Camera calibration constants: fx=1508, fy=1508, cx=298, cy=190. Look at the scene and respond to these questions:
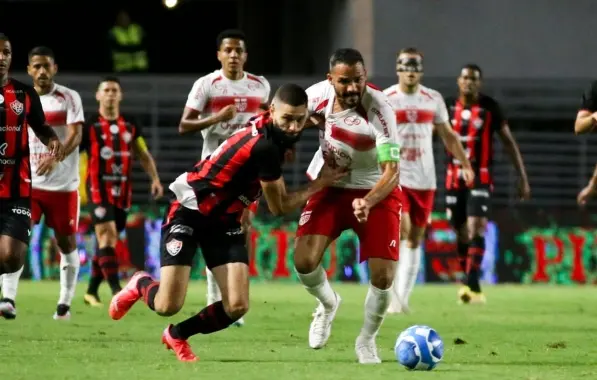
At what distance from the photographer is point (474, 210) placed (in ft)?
52.4

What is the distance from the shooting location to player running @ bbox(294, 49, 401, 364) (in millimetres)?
9805

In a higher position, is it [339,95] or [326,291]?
[339,95]

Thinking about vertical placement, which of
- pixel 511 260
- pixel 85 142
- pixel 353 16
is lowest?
pixel 511 260

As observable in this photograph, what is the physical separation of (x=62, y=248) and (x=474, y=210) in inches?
182

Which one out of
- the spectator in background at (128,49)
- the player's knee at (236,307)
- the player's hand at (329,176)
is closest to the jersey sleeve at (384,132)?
Result: the player's hand at (329,176)

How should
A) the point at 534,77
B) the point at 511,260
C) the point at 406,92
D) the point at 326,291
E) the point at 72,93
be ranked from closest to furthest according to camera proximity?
the point at 326,291 < the point at 72,93 < the point at 406,92 < the point at 511,260 < the point at 534,77

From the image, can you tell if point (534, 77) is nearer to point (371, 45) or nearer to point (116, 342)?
point (371, 45)

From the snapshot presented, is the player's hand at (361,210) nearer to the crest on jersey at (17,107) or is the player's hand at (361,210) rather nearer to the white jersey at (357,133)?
the white jersey at (357,133)

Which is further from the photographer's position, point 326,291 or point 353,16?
point 353,16

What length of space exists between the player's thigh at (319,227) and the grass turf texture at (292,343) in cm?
Answer: 65

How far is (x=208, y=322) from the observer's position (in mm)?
9688

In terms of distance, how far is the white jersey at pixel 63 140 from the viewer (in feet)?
44.9

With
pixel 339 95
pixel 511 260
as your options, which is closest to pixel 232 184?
pixel 339 95

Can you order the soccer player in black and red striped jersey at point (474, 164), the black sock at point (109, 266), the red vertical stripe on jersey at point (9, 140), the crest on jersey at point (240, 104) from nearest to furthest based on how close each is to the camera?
the red vertical stripe on jersey at point (9, 140) → the crest on jersey at point (240, 104) → the black sock at point (109, 266) → the soccer player in black and red striped jersey at point (474, 164)
